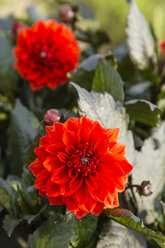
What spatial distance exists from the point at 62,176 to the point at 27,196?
7.6 inches

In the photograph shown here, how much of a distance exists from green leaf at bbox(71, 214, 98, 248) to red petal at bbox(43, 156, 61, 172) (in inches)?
6.4

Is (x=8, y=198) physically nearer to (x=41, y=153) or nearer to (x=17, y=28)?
(x=41, y=153)

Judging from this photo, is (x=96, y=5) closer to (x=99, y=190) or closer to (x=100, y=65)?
(x=100, y=65)

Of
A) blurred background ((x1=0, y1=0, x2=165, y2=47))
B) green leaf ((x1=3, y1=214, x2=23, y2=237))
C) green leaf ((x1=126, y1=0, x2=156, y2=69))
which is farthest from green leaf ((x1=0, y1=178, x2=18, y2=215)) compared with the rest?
blurred background ((x1=0, y1=0, x2=165, y2=47))

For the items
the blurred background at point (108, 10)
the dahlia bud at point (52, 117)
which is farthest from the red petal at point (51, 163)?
the blurred background at point (108, 10)

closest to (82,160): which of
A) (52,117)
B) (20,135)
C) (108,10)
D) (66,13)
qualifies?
(52,117)

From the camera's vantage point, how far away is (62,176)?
0.47 m

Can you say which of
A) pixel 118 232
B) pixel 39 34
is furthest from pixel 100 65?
pixel 118 232

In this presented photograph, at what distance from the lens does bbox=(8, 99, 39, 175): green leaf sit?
0.78 metres

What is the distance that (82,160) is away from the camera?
483 mm

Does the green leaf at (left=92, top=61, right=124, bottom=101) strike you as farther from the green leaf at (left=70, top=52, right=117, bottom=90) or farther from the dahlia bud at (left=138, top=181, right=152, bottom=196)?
the dahlia bud at (left=138, top=181, right=152, bottom=196)

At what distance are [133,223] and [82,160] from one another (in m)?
0.13

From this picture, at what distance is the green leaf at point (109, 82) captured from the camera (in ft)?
2.13

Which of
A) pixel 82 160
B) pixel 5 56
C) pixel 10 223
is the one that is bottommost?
pixel 10 223
